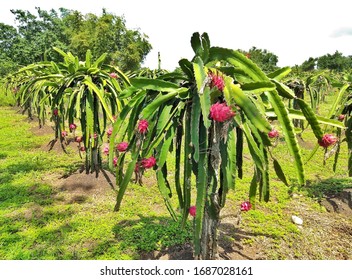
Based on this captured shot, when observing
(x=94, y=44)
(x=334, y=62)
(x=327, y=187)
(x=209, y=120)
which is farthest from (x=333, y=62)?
(x=209, y=120)

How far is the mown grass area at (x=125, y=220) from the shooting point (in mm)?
2482

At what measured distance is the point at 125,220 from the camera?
9.85ft

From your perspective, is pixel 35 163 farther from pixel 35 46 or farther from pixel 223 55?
pixel 35 46

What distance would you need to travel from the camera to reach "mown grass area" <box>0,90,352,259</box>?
2.48 meters

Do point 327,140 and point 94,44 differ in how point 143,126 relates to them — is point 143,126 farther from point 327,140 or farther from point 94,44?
point 94,44

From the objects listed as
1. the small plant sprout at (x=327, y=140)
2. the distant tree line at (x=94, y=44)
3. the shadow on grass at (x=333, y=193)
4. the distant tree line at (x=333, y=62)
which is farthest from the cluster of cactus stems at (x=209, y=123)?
the distant tree line at (x=333, y=62)

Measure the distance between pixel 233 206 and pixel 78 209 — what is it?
182 centimetres

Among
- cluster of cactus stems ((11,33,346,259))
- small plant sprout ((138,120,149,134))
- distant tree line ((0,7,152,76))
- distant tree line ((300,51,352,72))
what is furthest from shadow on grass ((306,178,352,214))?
distant tree line ((300,51,352,72))

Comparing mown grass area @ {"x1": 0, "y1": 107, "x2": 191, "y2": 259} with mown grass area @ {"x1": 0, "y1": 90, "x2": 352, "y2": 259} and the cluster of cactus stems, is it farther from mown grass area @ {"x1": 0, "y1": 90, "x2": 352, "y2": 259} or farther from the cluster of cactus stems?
the cluster of cactus stems

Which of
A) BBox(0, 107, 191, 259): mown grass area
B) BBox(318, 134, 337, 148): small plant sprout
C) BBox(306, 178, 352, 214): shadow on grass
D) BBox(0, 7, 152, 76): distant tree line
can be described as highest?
BBox(0, 7, 152, 76): distant tree line

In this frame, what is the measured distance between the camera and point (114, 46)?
22453 millimetres

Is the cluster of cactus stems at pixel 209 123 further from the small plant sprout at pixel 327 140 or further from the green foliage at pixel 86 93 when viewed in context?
the green foliage at pixel 86 93
